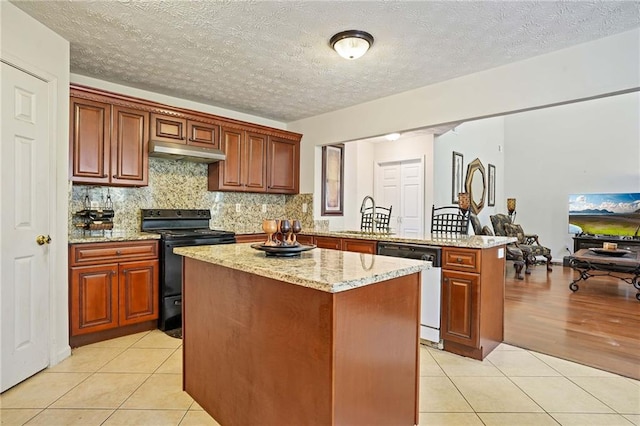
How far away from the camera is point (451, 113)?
3.18 metres

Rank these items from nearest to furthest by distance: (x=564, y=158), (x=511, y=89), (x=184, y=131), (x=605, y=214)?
1. (x=511, y=89)
2. (x=184, y=131)
3. (x=605, y=214)
4. (x=564, y=158)

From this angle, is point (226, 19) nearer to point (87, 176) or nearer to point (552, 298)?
point (87, 176)

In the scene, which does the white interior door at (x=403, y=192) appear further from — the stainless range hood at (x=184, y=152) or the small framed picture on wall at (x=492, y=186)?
the stainless range hood at (x=184, y=152)

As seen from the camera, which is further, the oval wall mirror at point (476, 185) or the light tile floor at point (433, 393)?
the oval wall mirror at point (476, 185)

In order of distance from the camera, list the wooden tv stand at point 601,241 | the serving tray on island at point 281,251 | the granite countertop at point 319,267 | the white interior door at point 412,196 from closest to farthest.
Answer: the granite countertop at point 319,267 < the serving tray on island at point 281,251 < the white interior door at point 412,196 < the wooden tv stand at point 601,241

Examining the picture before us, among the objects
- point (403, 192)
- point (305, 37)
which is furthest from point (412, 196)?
point (305, 37)

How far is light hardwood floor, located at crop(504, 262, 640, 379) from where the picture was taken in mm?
2770

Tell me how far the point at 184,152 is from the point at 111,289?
147 cm

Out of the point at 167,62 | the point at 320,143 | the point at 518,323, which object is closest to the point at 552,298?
the point at 518,323

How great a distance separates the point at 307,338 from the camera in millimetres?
1338

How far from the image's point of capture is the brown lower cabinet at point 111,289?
9.21 ft

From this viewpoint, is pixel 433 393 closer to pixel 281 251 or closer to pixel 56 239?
pixel 281 251

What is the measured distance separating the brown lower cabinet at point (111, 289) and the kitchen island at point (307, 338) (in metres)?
1.41

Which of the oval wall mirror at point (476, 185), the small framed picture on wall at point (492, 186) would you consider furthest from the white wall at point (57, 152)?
the small framed picture on wall at point (492, 186)
